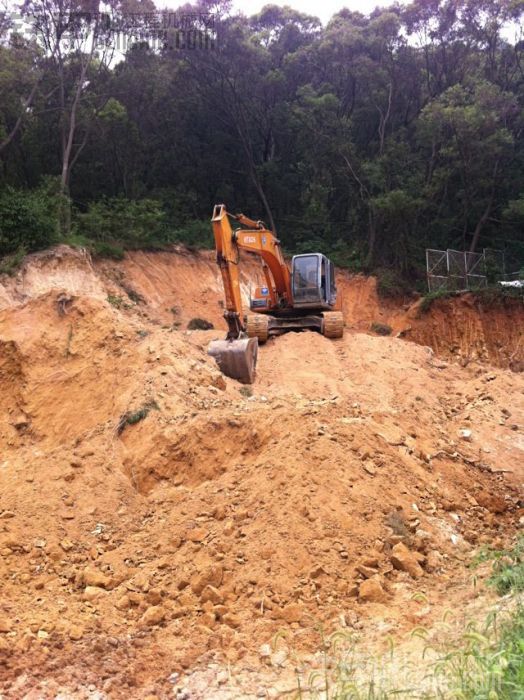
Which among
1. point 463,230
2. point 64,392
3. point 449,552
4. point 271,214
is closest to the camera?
point 449,552

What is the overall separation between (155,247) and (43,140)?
6545 millimetres

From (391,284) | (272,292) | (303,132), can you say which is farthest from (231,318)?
(303,132)

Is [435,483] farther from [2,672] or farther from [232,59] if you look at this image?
[232,59]

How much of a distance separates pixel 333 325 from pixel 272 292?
2275 millimetres

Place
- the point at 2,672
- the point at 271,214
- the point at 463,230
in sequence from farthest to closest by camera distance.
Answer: the point at 271,214 → the point at 463,230 → the point at 2,672

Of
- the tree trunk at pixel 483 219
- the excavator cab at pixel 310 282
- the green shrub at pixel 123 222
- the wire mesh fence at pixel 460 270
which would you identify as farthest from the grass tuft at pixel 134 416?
the tree trunk at pixel 483 219

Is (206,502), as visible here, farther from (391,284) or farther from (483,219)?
(483,219)

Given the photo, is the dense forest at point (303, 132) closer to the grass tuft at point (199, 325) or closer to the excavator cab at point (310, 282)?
the grass tuft at point (199, 325)

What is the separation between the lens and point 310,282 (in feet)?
55.8

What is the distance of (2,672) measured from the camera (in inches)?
186

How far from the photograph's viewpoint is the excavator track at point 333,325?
16.2 m

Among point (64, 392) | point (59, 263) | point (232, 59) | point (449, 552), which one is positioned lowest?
point (449, 552)

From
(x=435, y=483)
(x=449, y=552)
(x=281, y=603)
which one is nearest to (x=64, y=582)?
(x=281, y=603)

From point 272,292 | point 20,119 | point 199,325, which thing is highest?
point 20,119
